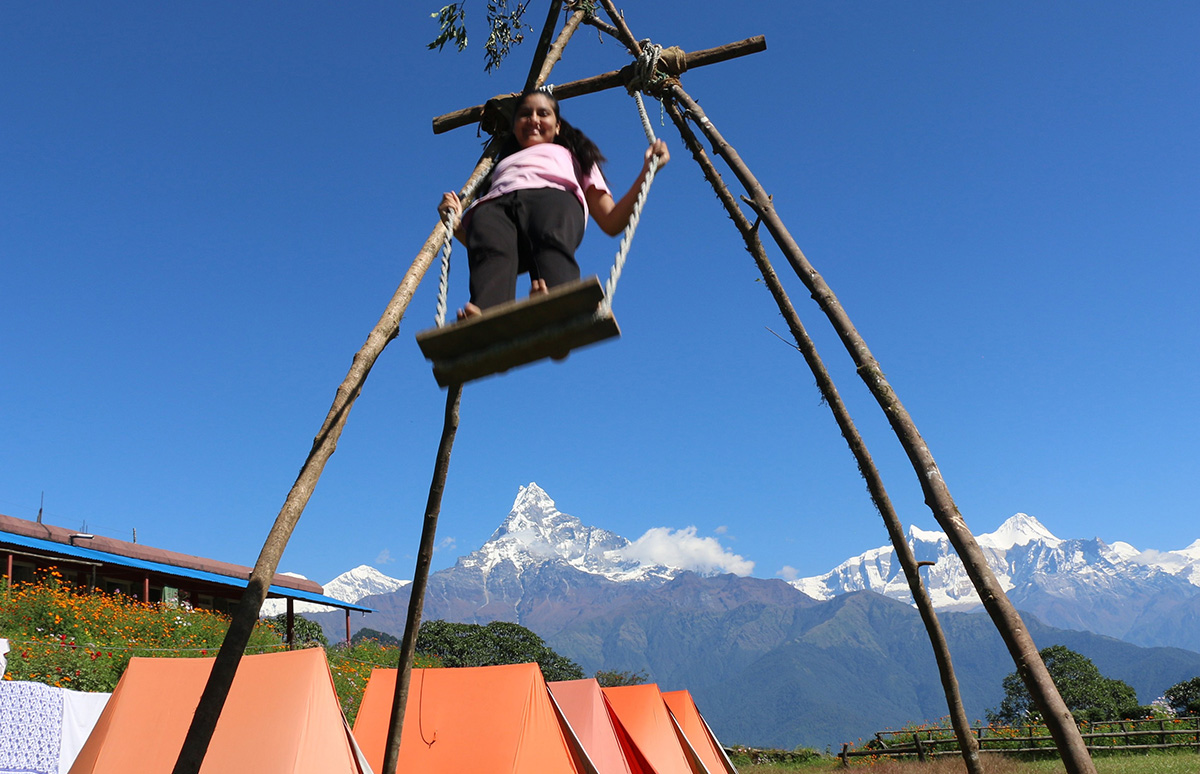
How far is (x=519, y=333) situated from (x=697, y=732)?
490 inches

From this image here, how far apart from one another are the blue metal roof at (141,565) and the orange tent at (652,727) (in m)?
6.69

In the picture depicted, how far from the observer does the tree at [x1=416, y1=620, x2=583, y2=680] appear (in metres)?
37.4

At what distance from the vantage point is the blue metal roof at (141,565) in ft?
53.2

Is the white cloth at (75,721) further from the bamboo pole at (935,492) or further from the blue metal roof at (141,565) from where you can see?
the bamboo pole at (935,492)

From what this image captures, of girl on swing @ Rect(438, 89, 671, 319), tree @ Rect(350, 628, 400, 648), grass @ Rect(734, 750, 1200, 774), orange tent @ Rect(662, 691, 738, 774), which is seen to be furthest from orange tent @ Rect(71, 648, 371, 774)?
grass @ Rect(734, 750, 1200, 774)

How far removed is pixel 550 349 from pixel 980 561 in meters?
1.76

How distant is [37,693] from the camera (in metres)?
7.62

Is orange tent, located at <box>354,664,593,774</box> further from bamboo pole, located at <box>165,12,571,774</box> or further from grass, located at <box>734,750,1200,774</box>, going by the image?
grass, located at <box>734,750,1200,774</box>

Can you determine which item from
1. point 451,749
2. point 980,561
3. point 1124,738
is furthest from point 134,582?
point 1124,738

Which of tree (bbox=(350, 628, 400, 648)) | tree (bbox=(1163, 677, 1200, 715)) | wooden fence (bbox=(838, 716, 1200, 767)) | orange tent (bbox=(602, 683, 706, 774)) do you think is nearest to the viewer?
orange tent (bbox=(602, 683, 706, 774))

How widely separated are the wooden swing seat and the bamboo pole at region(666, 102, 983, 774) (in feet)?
5.96

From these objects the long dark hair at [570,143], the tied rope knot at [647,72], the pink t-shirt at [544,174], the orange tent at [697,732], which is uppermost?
the tied rope knot at [647,72]

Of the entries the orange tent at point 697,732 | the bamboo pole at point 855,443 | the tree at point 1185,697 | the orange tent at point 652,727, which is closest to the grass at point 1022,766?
the orange tent at point 697,732

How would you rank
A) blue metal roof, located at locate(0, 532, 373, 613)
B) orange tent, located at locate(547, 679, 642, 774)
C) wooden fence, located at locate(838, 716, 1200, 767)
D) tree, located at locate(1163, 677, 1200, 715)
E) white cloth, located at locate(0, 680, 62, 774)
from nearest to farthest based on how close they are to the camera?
1. white cloth, located at locate(0, 680, 62, 774)
2. orange tent, located at locate(547, 679, 642, 774)
3. blue metal roof, located at locate(0, 532, 373, 613)
4. wooden fence, located at locate(838, 716, 1200, 767)
5. tree, located at locate(1163, 677, 1200, 715)
